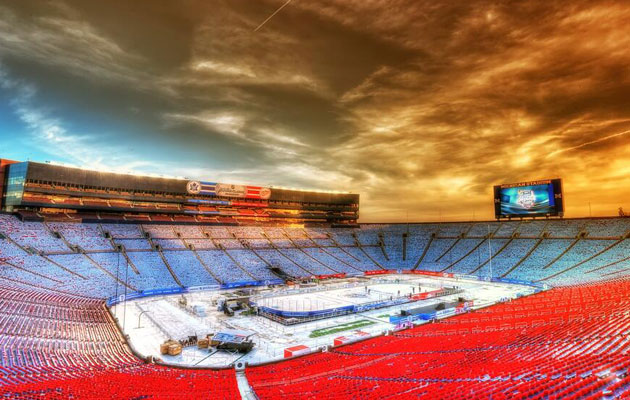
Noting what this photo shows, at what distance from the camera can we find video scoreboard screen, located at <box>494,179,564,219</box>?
63.8 meters

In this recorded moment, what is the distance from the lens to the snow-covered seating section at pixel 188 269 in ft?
177

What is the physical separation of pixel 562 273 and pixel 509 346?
46326 mm

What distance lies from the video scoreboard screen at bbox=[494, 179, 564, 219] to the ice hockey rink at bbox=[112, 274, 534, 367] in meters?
17.6

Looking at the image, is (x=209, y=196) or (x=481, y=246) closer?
(x=481, y=246)

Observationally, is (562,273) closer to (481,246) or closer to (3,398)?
(481,246)

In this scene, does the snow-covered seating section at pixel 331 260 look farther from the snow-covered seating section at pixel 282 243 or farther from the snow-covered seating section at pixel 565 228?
the snow-covered seating section at pixel 565 228

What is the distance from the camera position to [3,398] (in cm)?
1317

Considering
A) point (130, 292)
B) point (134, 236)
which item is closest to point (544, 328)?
point (130, 292)

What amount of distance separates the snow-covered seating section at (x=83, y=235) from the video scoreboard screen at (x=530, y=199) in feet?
241

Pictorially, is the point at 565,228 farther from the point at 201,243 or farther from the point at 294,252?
the point at 201,243

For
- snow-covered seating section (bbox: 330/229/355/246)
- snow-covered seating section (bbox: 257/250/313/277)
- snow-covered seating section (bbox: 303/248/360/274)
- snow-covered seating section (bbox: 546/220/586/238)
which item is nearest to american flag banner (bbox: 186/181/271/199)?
snow-covered seating section (bbox: 330/229/355/246)

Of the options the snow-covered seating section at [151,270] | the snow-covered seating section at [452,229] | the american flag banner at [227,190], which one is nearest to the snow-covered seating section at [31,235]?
the snow-covered seating section at [151,270]

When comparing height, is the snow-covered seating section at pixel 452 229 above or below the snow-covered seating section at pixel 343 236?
above

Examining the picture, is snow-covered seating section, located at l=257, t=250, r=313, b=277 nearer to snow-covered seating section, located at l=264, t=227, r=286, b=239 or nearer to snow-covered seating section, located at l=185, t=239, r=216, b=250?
snow-covered seating section, located at l=264, t=227, r=286, b=239
